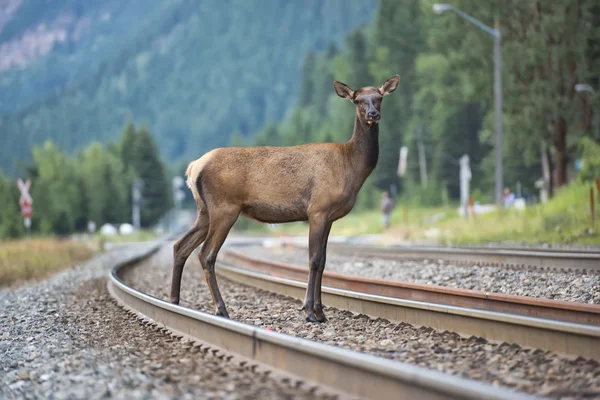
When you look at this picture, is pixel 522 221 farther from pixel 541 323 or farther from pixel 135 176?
pixel 135 176

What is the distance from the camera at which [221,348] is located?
21.4 feet

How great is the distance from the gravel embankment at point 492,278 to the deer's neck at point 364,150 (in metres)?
2.64

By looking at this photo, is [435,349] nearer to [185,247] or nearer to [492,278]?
[185,247]

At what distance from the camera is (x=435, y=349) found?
6.42 meters

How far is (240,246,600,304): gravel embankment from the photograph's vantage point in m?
9.59

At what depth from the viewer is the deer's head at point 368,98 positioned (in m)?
8.42

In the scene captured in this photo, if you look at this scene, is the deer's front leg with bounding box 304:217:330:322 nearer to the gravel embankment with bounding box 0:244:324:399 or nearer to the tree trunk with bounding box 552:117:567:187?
the gravel embankment with bounding box 0:244:324:399

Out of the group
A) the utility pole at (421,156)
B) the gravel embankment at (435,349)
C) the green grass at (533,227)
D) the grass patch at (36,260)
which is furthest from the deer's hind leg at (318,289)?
the utility pole at (421,156)

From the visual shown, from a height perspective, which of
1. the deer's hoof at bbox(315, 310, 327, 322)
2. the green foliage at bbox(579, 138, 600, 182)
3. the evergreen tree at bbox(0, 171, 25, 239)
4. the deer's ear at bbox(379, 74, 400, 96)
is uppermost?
the deer's ear at bbox(379, 74, 400, 96)

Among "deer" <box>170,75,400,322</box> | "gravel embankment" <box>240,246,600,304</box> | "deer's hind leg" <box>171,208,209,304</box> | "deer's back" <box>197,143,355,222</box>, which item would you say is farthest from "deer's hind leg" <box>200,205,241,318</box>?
"gravel embankment" <box>240,246,600,304</box>

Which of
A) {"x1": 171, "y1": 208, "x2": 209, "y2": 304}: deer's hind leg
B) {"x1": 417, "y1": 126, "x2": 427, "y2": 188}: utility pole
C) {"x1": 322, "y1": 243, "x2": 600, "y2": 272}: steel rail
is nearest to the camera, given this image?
{"x1": 171, "y1": 208, "x2": 209, "y2": 304}: deer's hind leg

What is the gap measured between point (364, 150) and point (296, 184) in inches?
34.3

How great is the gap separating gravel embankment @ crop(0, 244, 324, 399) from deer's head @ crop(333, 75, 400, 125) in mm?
3135

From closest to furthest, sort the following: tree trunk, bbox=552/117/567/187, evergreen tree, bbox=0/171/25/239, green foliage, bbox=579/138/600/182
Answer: green foliage, bbox=579/138/600/182, tree trunk, bbox=552/117/567/187, evergreen tree, bbox=0/171/25/239
